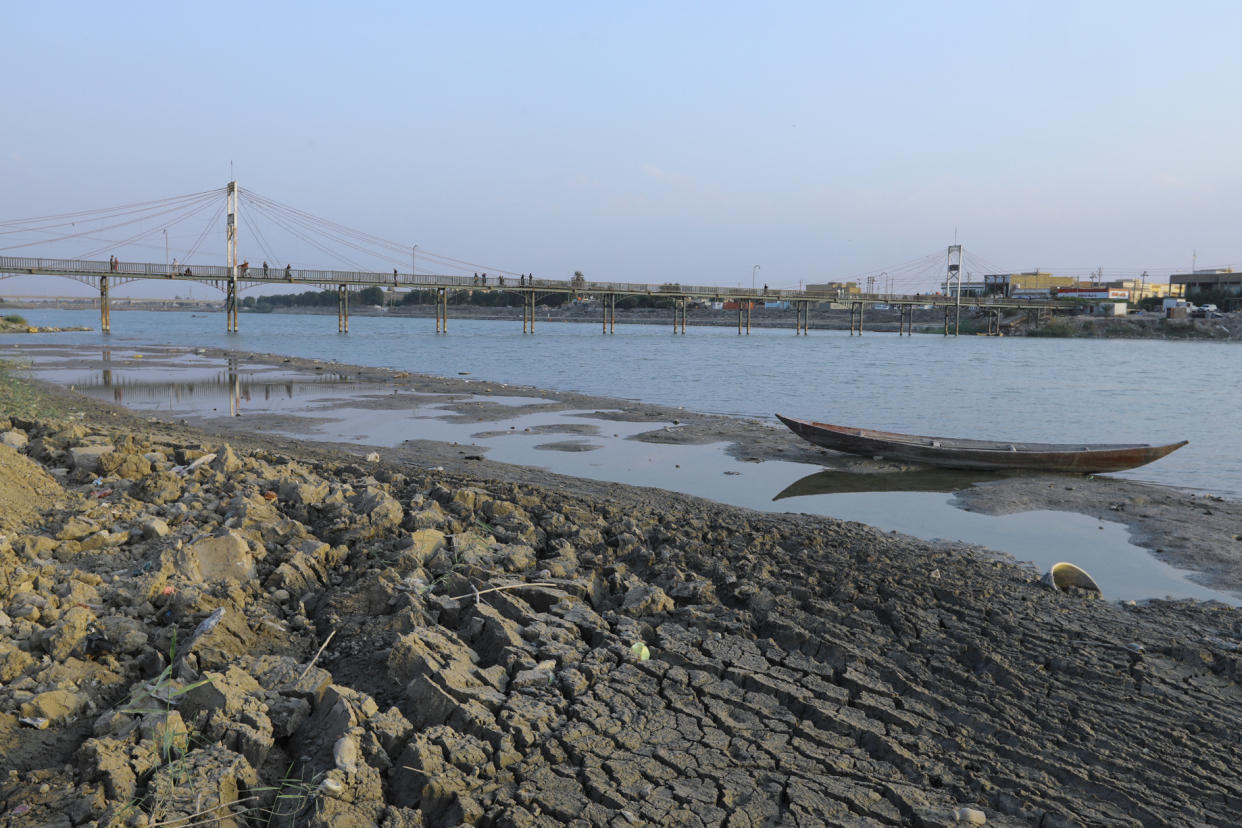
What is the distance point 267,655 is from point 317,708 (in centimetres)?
73

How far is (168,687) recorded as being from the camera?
4.00 metres

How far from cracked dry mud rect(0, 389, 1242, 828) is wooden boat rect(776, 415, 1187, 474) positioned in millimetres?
7218

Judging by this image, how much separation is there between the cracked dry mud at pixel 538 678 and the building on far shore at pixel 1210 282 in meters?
135

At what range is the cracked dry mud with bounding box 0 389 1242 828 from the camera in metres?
3.57

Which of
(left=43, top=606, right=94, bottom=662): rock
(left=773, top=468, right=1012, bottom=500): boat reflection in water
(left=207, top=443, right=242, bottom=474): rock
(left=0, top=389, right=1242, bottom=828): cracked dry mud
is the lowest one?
(left=773, top=468, right=1012, bottom=500): boat reflection in water

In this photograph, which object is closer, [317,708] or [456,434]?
[317,708]

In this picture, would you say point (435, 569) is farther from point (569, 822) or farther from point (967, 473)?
point (967, 473)

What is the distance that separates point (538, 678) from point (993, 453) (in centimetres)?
1214

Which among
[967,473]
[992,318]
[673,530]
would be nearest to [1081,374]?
[967,473]

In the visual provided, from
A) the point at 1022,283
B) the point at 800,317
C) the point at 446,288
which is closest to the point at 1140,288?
the point at 1022,283

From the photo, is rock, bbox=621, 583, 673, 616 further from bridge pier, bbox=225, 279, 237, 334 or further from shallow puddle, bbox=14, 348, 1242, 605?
bridge pier, bbox=225, 279, 237, 334

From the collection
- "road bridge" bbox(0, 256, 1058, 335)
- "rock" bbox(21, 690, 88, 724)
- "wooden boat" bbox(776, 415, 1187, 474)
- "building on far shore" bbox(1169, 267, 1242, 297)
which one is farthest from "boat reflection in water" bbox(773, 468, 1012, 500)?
"building on far shore" bbox(1169, 267, 1242, 297)

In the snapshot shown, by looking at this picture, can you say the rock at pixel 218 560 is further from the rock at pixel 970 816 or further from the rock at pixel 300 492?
the rock at pixel 970 816

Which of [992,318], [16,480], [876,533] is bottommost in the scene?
[876,533]
